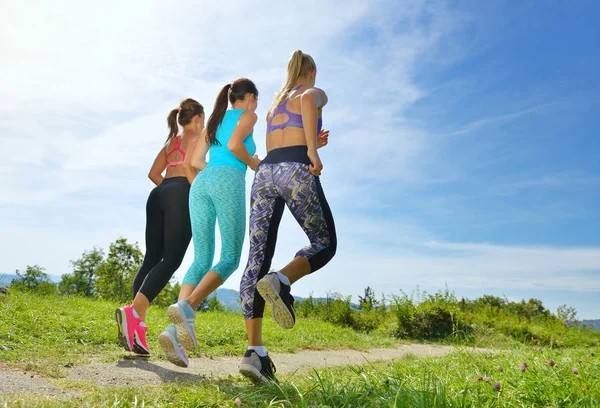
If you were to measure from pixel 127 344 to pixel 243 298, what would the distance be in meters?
2.13

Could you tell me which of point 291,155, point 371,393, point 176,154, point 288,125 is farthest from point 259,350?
point 176,154

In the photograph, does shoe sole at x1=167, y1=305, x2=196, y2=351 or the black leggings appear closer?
shoe sole at x1=167, y1=305, x2=196, y2=351

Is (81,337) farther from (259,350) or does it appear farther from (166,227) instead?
(259,350)

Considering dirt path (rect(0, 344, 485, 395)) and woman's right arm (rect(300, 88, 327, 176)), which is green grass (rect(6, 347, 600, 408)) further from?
woman's right arm (rect(300, 88, 327, 176))

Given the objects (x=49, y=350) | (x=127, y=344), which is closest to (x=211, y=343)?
(x=127, y=344)

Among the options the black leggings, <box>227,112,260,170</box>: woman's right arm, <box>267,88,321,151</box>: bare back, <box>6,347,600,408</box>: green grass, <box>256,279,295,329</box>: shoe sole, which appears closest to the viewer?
<box>6,347,600,408</box>: green grass

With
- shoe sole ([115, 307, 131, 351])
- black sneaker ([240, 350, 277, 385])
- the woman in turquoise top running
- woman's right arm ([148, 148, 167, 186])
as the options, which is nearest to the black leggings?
shoe sole ([115, 307, 131, 351])

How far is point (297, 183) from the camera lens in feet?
12.1

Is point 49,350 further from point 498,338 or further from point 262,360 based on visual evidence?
point 498,338

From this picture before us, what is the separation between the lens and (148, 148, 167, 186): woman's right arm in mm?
6000

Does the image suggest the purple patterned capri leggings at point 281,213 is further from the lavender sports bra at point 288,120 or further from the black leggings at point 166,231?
the black leggings at point 166,231

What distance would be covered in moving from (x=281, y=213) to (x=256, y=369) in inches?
46.4

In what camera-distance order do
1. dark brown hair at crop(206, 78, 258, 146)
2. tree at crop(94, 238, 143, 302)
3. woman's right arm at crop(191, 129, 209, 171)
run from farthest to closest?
tree at crop(94, 238, 143, 302) < woman's right arm at crop(191, 129, 209, 171) < dark brown hair at crop(206, 78, 258, 146)

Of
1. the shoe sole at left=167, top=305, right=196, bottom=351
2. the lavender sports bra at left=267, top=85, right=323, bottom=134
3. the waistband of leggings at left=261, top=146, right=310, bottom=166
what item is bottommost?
the shoe sole at left=167, top=305, right=196, bottom=351
